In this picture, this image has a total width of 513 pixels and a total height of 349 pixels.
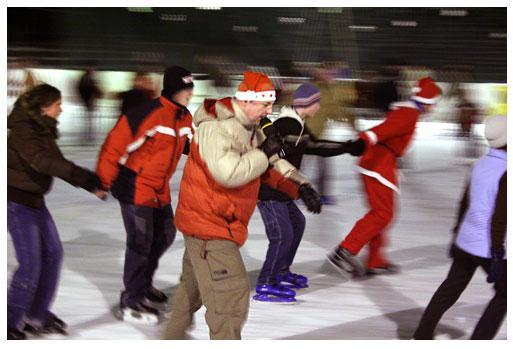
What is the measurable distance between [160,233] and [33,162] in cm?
112

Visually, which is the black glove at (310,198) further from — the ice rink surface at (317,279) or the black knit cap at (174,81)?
the black knit cap at (174,81)

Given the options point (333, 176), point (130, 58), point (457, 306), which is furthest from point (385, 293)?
point (130, 58)

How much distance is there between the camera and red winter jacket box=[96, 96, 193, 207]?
4.77 m

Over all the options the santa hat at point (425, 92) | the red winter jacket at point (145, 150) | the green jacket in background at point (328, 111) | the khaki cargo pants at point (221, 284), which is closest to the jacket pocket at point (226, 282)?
the khaki cargo pants at point (221, 284)

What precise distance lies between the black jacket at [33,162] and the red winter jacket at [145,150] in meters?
0.36

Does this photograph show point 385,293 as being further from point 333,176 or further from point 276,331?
point 333,176

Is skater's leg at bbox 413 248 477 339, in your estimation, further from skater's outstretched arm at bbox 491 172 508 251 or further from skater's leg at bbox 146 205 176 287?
skater's leg at bbox 146 205 176 287

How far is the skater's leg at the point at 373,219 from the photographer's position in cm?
623

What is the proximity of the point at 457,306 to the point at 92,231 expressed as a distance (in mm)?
3405

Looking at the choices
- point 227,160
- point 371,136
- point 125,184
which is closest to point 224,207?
point 227,160

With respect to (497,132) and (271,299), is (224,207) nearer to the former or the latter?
(497,132)

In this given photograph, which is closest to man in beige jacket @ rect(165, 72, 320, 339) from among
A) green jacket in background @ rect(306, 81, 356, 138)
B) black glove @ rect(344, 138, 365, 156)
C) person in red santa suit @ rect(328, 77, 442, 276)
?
black glove @ rect(344, 138, 365, 156)

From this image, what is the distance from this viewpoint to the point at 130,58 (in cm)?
2539

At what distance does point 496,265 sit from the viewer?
13.3 ft
